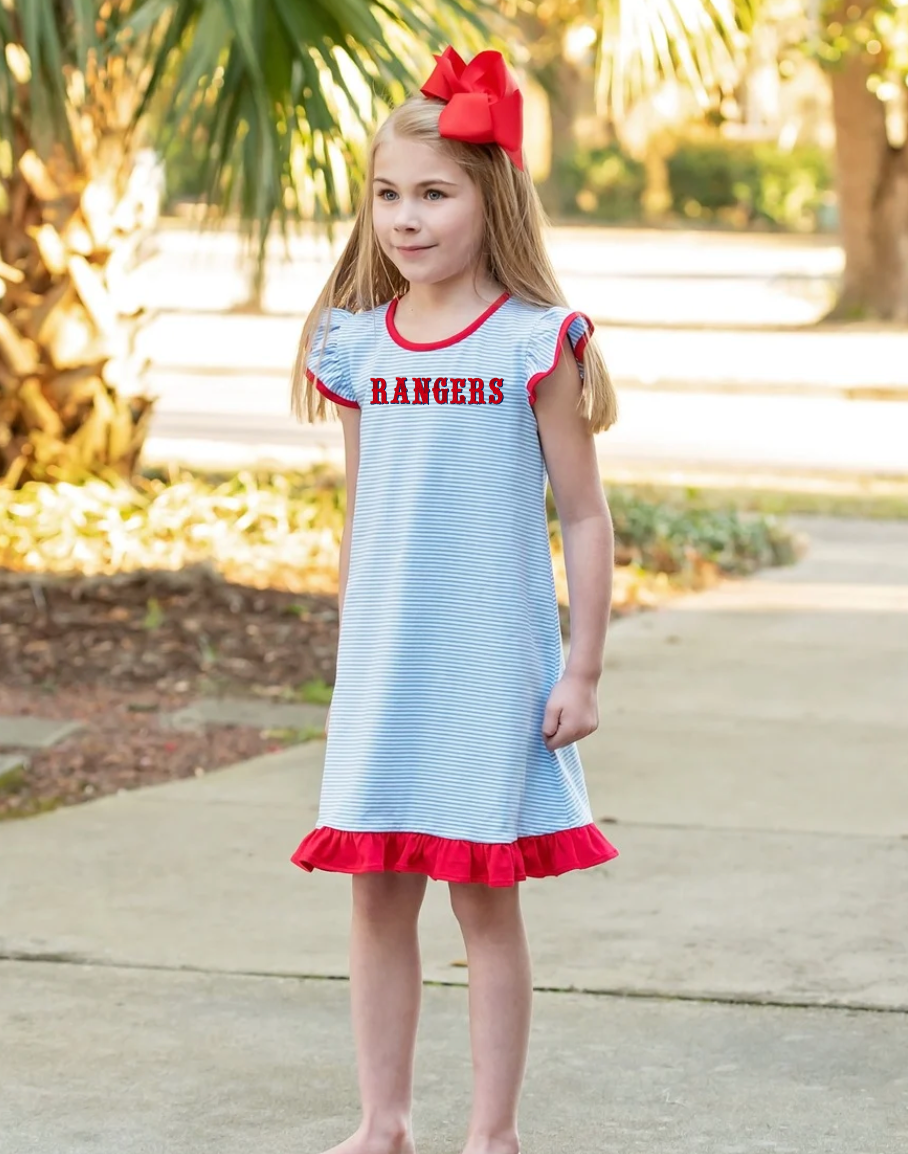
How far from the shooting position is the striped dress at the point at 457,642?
2.82 metres

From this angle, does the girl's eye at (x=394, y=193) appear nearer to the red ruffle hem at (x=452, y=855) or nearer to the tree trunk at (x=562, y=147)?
the red ruffle hem at (x=452, y=855)

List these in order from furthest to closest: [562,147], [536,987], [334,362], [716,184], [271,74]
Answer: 1. [716,184]
2. [562,147]
3. [271,74]
4. [536,987]
5. [334,362]

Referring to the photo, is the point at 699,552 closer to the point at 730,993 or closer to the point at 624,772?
the point at 624,772

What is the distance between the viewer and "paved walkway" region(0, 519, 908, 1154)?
3.17m

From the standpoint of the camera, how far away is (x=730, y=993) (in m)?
3.73

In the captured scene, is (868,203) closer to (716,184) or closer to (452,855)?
(452,855)

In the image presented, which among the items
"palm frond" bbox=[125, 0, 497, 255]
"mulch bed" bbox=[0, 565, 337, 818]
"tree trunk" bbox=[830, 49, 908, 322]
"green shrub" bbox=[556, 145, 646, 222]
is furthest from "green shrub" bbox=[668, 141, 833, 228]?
"mulch bed" bbox=[0, 565, 337, 818]

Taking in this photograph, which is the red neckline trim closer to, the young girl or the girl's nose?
the young girl

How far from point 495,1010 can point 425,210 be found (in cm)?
113

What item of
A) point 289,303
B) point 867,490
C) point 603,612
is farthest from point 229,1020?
point 289,303

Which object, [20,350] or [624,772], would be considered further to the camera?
[20,350]

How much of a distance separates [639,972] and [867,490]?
305 inches

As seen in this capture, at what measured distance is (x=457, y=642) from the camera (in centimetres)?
284

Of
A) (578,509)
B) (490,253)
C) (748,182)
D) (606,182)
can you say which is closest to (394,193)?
(490,253)
